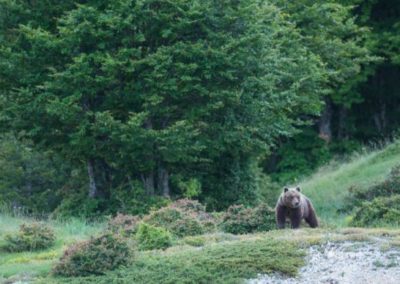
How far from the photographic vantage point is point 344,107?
149ft

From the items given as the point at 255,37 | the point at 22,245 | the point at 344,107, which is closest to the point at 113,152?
the point at 255,37

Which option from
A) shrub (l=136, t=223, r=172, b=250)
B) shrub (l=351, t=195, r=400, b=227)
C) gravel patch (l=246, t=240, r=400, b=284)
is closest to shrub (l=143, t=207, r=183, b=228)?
shrub (l=136, t=223, r=172, b=250)

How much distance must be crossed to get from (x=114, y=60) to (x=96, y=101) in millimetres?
2445

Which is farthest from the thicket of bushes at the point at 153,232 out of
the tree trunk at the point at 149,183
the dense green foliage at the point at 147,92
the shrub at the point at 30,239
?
the tree trunk at the point at 149,183

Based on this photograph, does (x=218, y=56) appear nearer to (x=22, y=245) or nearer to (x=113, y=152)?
(x=113, y=152)

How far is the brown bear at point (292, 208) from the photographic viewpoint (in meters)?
17.1

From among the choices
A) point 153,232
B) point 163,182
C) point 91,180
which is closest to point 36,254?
point 153,232

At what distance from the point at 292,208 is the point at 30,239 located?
17.6ft

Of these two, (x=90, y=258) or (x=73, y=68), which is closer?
(x=90, y=258)

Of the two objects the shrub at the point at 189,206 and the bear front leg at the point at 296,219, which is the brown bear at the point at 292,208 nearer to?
the bear front leg at the point at 296,219

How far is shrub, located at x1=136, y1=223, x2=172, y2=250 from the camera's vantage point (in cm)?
1636

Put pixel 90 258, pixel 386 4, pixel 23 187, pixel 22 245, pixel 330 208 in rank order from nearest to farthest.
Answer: pixel 90 258, pixel 22 245, pixel 330 208, pixel 23 187, pixel 386 4

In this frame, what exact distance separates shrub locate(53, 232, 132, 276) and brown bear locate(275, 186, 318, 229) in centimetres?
393

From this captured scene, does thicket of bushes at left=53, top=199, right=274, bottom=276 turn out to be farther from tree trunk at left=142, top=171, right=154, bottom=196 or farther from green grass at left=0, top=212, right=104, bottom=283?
tree trunk at left=142, top=171, right=154, bottom=196
